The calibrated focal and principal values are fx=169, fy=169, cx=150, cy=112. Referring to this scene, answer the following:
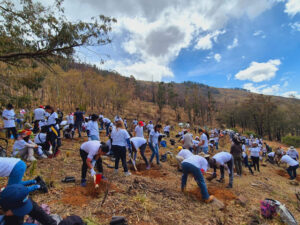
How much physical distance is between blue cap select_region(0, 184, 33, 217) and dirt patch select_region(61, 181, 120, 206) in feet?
5.37

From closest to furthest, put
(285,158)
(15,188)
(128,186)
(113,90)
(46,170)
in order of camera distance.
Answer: (15,188) → (128,186) → (46,170) → (285,158) → (113,90)

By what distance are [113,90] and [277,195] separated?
35.2 metres

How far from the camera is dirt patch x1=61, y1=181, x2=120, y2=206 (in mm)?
3419

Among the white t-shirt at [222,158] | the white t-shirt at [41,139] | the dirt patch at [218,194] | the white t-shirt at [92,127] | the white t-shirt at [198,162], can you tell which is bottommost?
the dirt patch at [218,194]

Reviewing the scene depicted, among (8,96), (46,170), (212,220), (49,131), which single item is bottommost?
(212,220)

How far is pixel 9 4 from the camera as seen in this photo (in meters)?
5.16

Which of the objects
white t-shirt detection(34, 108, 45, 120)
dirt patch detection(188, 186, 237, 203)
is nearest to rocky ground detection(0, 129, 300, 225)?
dirt patch detection(188, 186, 237, 203)

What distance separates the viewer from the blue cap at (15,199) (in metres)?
1.74

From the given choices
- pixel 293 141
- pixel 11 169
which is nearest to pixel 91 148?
pixel 11 169

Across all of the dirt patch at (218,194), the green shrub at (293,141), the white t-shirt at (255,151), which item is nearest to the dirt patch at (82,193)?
the dirt patch at (218,194)

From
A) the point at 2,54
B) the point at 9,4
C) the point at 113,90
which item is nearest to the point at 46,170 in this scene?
the point at 2,54

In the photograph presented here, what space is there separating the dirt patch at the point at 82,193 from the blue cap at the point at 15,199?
64.4 inches

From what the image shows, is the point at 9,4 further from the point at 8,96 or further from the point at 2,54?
the point at 8,96

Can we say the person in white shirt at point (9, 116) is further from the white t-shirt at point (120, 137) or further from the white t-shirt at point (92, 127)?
the white t-shirt at point (120, 137)
